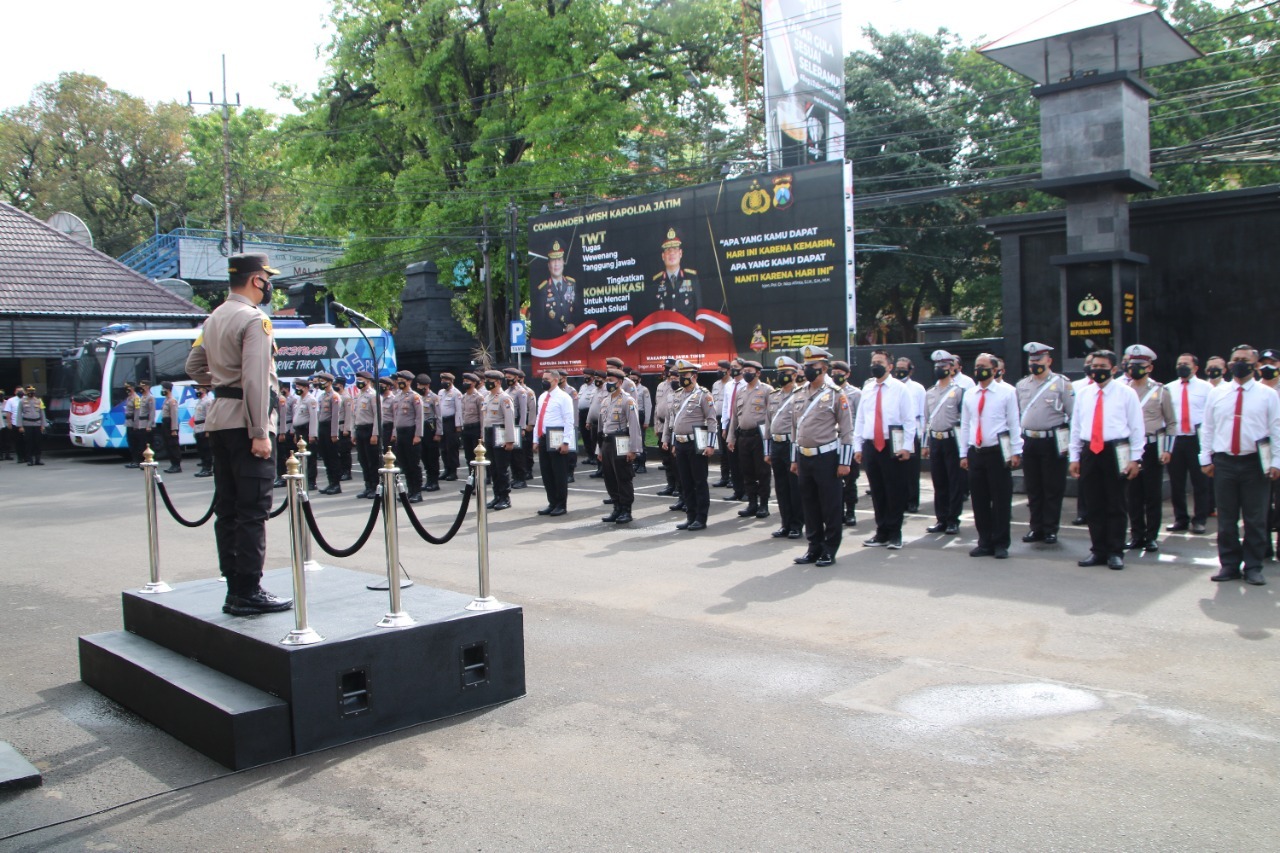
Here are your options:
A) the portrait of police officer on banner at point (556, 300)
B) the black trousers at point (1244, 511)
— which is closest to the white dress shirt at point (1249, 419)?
the black trousers at point (1244, 511)

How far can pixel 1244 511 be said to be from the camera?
27.6ft

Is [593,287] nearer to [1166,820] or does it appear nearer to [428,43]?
[428,43]

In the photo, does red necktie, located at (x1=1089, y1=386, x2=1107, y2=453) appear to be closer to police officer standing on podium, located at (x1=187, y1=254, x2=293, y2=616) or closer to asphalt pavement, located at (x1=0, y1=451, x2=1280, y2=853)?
asphalt pavement, located at (x1=0, y1=451, x2=1280, y2=853)

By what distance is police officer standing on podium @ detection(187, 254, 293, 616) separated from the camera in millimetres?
5570

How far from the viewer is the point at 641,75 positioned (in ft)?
102

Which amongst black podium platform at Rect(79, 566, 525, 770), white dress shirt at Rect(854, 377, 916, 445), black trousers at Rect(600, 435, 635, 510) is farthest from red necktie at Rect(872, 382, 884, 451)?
black podium platform at Rect(79, 566, 525, 770)

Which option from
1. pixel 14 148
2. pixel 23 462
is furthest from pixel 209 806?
pixel 14 148

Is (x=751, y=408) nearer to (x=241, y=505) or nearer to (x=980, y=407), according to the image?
(x=980, y=407)

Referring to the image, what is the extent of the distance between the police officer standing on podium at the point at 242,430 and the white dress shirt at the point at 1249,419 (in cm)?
735

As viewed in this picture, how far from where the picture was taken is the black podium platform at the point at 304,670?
15.8 feet

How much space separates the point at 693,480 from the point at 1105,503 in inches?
183

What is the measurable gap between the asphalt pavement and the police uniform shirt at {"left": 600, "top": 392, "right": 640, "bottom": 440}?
151 inches

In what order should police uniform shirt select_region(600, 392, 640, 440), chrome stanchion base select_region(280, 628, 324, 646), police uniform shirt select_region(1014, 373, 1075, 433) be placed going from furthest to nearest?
police uniform shirt select_region(600, 392, 640, 440) < police uniform shirt select_region(1014, 373, 1075, 433) < chrome stanchion base select_region(280, 628, 324, 646)

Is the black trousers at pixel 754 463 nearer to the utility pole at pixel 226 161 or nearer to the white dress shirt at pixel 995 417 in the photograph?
the white dress shirt at pixel 995 417
